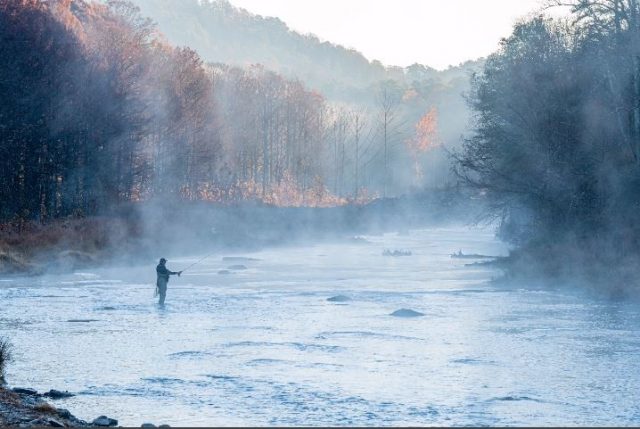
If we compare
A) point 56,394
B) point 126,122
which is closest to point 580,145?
point 126,122

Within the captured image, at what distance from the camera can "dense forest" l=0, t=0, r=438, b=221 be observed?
50.1 metres

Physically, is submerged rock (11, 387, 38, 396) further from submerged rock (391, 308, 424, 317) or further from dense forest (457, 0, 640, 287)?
dense forest (457, 0, 640, 287)

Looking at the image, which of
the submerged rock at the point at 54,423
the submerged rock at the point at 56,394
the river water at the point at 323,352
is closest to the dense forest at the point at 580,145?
the river water at the point at 323,352

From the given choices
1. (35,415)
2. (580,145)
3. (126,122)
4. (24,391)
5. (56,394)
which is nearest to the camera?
(35,415)

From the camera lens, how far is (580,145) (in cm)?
4284

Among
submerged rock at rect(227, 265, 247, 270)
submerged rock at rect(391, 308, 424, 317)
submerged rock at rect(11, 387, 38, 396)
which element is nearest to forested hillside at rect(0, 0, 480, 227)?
submerged rock at rect(227, 265, 247, 270)

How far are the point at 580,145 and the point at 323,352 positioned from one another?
2390cm

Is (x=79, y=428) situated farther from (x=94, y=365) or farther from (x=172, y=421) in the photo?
(x=94, y=365)

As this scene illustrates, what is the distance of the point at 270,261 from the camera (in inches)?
2141

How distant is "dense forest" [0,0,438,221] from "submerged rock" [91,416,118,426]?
35138mm

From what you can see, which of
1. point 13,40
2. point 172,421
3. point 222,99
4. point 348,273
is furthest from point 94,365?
point 222,99

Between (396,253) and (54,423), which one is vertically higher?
(396,253)

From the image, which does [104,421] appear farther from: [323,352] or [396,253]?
[396,253]

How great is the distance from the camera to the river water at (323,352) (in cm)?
1705
